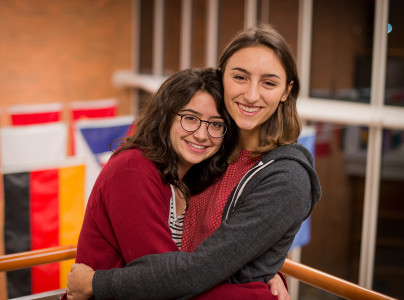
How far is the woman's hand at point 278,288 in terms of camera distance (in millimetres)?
1507

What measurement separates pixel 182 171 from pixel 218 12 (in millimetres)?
4715

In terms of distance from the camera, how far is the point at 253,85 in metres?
1.56

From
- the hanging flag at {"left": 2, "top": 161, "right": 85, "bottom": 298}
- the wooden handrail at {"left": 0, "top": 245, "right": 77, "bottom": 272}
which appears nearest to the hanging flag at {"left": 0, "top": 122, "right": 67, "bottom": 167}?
the hanging flag at {"left": 2, "top": 161, "right": 85, "bottom": 298}

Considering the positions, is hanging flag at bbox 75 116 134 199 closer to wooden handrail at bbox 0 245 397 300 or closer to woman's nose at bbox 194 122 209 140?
wooden handrail at bbox 0 245 397 300

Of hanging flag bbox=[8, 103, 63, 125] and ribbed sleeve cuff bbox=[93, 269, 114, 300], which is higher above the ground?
hanging flag bbox=[8, 103, 63, 125]

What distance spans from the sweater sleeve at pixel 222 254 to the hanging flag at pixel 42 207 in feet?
4.93

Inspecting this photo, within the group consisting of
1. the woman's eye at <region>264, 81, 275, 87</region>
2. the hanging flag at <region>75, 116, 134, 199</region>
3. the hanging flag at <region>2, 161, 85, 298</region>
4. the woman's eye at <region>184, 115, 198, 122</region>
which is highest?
the woman's eye at <region>264, 81, 275, 87</region>

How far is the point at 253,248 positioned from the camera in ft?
4.49

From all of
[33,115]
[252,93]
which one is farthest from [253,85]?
[33,115]

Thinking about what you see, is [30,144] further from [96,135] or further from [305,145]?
[305,145]

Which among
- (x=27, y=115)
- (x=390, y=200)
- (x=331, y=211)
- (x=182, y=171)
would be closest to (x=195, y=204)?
(x=182, y=171)

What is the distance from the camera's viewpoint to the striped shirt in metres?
1.58

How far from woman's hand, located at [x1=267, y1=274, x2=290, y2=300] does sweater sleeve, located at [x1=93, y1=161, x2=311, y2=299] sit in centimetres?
16

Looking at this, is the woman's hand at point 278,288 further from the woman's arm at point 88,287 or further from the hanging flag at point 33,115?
the hanging flag at point 33,115
